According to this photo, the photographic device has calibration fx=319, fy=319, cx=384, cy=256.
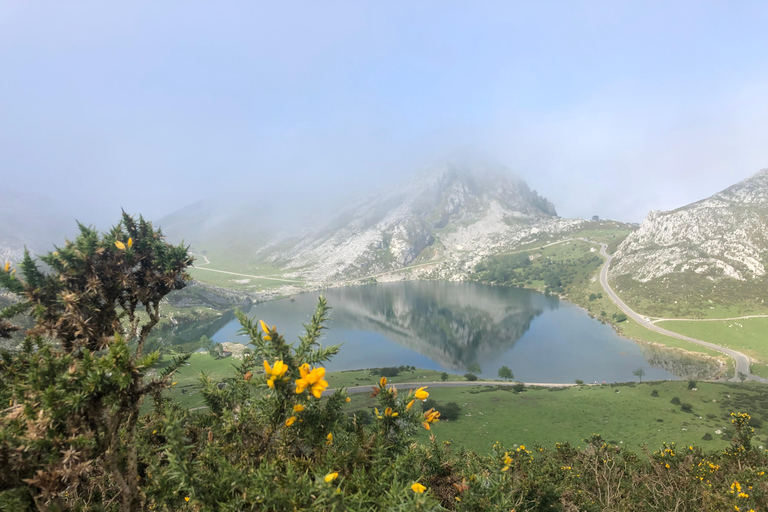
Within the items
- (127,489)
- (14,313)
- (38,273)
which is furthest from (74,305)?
(127,489)

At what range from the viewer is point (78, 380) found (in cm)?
267

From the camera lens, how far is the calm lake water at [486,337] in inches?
2876

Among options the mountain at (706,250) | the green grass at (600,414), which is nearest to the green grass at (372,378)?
the green grass at (600,414)

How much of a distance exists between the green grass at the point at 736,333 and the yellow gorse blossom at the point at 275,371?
103 m

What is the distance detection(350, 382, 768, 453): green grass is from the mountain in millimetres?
70094

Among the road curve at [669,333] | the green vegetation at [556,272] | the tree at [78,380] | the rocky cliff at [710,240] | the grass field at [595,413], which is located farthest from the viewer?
the green vegetation at [556,272]

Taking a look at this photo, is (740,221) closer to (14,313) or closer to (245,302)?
(14,313)

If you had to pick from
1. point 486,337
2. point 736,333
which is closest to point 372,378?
point 486,337

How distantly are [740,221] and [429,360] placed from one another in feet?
456

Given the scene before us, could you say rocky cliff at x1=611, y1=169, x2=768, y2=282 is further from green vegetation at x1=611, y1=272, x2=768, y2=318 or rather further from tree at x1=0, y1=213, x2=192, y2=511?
tree at x1=0, y1=213, x2=192, y2=511

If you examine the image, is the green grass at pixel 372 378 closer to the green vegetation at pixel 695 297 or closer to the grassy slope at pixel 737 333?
the grassy slope at pixel 737 333

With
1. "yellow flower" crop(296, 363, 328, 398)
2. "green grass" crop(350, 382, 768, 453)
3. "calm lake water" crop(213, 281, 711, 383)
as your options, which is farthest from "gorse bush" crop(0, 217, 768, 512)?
"calm lake water" crop(213, 281, 711, 383)

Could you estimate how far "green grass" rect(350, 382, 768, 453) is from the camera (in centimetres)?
3356

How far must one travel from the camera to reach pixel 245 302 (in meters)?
162
